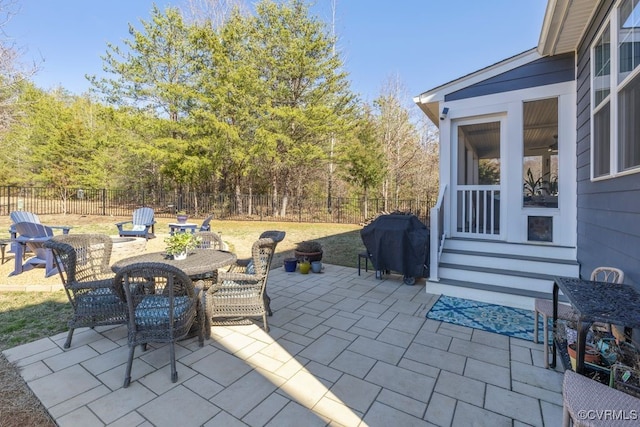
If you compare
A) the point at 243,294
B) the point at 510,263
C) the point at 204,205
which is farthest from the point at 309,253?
the point at 204,205

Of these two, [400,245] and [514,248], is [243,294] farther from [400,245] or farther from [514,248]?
[514,248]

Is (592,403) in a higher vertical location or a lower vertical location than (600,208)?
lower

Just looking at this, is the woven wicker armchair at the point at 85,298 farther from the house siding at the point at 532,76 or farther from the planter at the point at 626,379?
the house siding at the point at 532,76

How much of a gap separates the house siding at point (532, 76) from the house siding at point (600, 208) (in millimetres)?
260

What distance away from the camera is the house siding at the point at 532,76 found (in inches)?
173

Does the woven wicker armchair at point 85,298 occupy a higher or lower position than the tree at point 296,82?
lower

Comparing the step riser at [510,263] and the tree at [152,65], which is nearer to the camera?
the step riser at [510,263]

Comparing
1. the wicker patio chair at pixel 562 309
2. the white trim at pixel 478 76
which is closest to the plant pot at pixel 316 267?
the wicker patio chair at pixel 562 309

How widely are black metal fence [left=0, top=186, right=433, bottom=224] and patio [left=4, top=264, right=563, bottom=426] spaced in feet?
32.0

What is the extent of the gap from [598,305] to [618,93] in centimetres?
206

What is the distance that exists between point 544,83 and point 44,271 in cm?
849

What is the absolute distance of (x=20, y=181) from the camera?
637 inches

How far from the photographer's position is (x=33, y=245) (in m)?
4.99

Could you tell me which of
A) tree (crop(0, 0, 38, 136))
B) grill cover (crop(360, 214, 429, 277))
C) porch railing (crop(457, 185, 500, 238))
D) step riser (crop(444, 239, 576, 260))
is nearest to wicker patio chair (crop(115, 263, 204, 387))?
grill cover (crop(360, 214, 429, 277))
